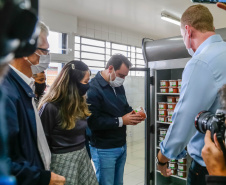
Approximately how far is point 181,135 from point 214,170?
475 millimetres

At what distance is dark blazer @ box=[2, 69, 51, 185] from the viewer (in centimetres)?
87

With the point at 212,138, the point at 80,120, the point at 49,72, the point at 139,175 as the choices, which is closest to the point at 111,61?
the point at 80,120

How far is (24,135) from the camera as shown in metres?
0.94

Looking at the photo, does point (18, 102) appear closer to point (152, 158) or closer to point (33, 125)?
point (33, 125)

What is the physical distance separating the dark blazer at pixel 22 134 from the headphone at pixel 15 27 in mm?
685

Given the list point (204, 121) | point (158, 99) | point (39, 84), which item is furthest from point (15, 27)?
point (158, 99)

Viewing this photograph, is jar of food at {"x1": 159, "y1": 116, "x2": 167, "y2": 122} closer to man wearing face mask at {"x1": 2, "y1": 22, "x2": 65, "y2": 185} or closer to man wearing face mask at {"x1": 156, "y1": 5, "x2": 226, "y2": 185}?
man wearing face mask at {"x1": 156, "y1": 5, "x2": 226, "y2": 185}

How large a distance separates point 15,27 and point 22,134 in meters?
0.82

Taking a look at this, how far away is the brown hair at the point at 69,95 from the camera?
1.49 m

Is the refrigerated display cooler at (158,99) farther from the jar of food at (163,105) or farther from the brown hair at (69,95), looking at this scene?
the brown hair at (69,95)

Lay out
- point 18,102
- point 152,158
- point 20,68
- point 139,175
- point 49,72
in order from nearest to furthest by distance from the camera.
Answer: point 18,102 < point 20,68 < point 152,158 < point 139,175 < point 49,72

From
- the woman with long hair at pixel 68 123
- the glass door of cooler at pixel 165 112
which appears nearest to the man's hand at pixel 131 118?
the woman with long hair at pixel 68 123

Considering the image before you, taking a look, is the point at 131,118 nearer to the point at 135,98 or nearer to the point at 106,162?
the point at 106,162

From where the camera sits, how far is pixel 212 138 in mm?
777
